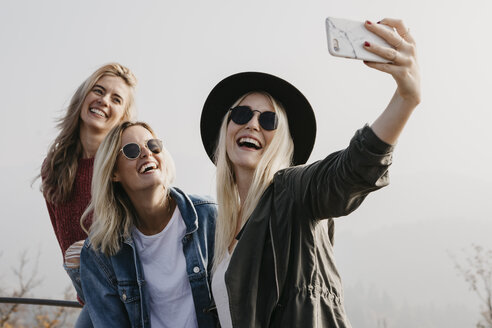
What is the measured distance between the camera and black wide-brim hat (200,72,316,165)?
8.64 ft

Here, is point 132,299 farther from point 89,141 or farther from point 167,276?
point 89,141

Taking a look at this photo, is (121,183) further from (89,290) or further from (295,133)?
(295,133)

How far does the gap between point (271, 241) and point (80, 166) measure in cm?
244

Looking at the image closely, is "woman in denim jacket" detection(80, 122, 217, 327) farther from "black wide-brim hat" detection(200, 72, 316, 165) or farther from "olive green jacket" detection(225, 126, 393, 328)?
"olive green jacket" detection(225, 126, 393, 328)

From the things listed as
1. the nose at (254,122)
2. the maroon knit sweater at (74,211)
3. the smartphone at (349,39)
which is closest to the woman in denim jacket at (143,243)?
the maroon knit sweater at (74,211)

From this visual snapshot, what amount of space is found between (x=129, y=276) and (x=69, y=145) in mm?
1438

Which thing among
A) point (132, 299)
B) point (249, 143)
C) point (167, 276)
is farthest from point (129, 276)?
point (249, 143)

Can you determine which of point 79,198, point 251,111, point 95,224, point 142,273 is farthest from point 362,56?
point 79,198

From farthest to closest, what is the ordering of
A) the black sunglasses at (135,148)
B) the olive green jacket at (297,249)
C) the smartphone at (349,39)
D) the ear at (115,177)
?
the ear at (115,177) → the black sunglasses at (135,148) → the olive green jacket at (297,249) → the smartphone at (349,39)

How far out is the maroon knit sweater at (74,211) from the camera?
3631mm

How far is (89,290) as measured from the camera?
3076 mm

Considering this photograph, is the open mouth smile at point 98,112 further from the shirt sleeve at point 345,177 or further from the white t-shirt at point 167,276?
the shirt sleeve at point 345,177

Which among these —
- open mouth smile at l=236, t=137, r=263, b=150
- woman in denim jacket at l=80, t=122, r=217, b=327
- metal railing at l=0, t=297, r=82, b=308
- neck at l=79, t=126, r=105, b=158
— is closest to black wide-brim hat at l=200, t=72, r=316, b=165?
open mouth smile at l=236, t=137, r=263, b=150

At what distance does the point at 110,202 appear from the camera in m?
3.26
